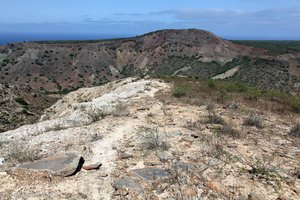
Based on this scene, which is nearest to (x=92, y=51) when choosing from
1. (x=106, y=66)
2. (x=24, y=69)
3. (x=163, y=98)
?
(x=106, y=66)

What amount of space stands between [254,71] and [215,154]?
5581 centimetres

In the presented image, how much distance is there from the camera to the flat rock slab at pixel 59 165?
7.33 m

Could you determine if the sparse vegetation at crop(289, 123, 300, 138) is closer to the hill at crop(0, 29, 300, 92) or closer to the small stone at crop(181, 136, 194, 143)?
the small stone at crop(181, 136, 194, 143)

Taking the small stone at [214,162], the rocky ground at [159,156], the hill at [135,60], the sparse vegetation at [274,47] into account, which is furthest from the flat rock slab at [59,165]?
the sparse vegetation at [274,47]

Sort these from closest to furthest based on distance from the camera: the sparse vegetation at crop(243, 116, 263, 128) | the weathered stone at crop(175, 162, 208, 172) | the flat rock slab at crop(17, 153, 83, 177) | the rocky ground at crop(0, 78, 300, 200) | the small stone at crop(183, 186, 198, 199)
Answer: the small stone at crop(183, 186, 198, 199) < the rocky ground at crop(0, 78, 300, 200) < the flat rock slab at crop(17, 153, 83, 177) < the weathered stone at crop(175, 162, 208, 172) < the sparse vegetation at crop(243, 116, 263, 128)

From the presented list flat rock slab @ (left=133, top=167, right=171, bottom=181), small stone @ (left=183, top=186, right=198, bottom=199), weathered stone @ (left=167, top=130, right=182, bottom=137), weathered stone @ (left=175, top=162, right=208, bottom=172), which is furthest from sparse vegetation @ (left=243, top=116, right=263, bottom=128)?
small stone @ (left=183, top=186, right=198, bottom=199)

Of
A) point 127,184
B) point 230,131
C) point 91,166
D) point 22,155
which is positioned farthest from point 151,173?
point 230,131

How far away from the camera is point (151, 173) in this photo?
7305mm

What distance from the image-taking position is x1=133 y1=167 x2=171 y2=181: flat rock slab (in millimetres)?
7137

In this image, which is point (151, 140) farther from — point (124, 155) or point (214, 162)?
point (214, 162)

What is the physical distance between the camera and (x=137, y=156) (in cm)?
832

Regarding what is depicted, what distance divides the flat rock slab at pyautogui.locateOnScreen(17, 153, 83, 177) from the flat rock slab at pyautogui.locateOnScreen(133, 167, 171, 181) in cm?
133

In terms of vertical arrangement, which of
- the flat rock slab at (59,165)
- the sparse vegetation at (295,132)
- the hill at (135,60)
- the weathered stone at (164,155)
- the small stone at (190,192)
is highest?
the flat rock slab at (59,165)

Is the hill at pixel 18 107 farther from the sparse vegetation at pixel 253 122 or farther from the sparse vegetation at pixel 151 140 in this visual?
the sparse vegetation at pixel 253 122
